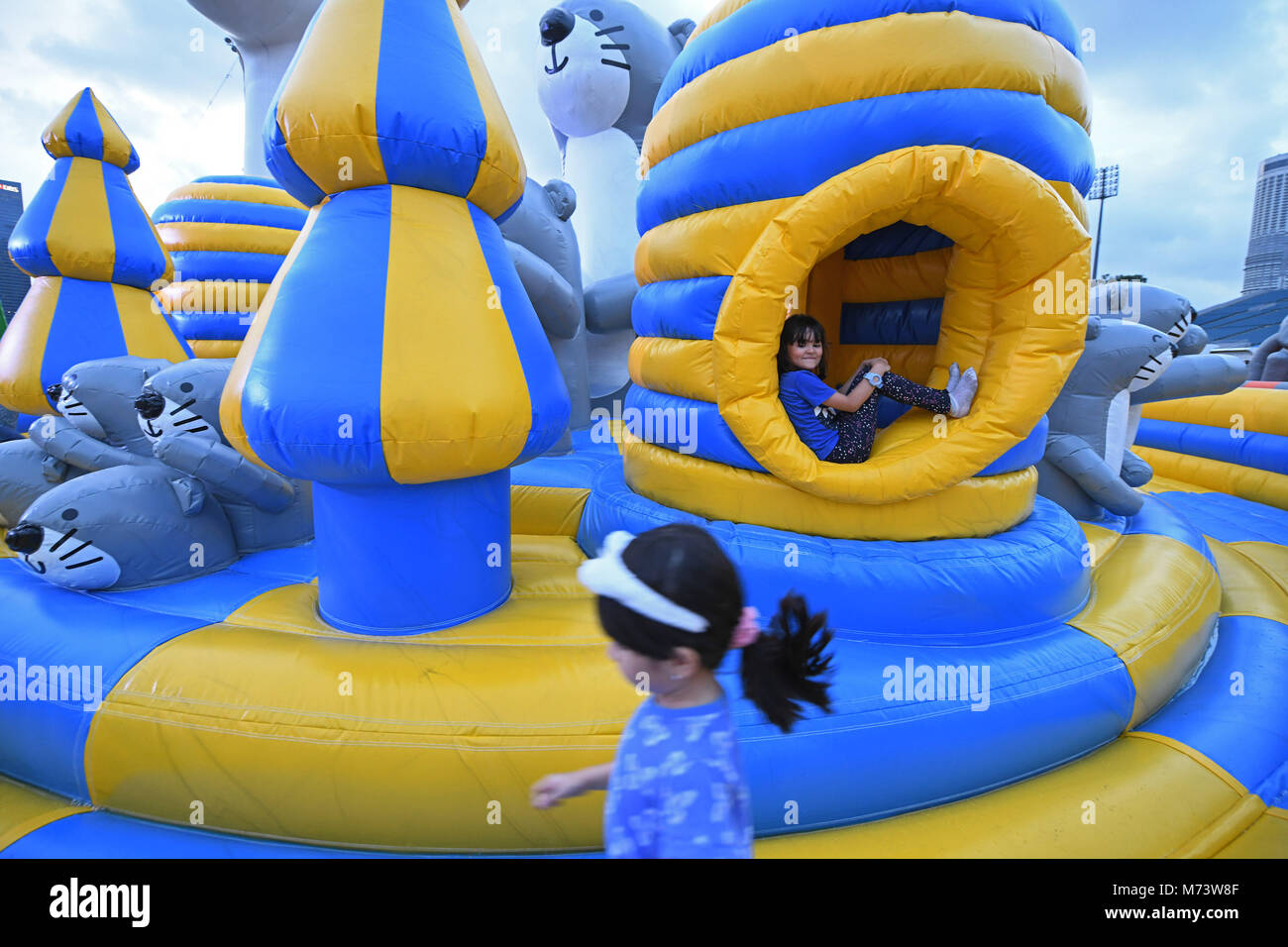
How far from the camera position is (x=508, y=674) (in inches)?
60.4

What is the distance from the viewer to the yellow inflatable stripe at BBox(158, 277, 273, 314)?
410 centimetres

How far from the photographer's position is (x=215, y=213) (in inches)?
165

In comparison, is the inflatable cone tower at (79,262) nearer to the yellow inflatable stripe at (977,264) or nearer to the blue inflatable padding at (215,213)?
the blue inflatable padding at (215,213)

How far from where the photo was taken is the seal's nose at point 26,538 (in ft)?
5.65

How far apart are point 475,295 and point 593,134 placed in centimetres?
405

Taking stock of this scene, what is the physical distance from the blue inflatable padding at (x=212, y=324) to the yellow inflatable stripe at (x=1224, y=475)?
20.6 ft

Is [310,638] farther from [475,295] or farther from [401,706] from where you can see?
[475,295]

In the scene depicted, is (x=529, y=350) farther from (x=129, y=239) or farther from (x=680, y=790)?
(x=129, y=239)

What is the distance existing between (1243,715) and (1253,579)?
1417 mm

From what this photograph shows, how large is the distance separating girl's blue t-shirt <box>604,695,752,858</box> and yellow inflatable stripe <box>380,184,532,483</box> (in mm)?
972

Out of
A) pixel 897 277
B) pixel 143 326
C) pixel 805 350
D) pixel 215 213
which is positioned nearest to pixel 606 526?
pixel 805 350

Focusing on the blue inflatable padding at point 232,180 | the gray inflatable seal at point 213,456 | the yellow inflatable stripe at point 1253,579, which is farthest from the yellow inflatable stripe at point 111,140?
the yellow inflatable stripe at point 1253,579

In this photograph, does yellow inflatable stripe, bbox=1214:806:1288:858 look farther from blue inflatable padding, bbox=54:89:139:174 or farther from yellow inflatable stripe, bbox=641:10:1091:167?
blue inflatable padding, bbox=54:89:139:174

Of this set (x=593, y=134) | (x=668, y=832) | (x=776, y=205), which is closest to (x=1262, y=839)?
(x=668, y=832)
